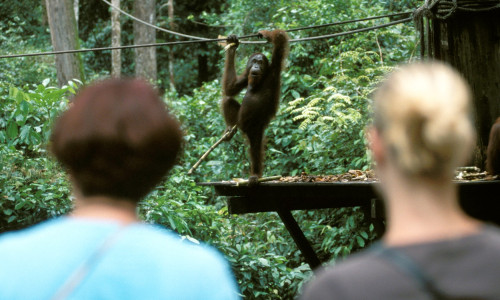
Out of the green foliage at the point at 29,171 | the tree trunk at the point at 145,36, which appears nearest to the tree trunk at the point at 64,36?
the green foliage at the point at 29,171

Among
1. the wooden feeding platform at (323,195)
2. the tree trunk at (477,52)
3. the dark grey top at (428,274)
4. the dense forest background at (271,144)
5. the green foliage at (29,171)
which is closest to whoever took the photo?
the dark grey top at (428,274)

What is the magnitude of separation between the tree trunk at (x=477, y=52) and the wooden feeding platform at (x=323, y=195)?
0.52m

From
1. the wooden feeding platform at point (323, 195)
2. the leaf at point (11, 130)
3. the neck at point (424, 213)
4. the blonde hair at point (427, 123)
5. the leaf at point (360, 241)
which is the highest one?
the blonde hair at point (427, 123)

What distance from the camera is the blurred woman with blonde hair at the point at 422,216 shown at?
1013mm

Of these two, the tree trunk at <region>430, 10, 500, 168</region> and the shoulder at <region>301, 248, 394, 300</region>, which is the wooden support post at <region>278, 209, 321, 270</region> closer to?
the tree trunk at <region>430, 10, 500, 168</region>

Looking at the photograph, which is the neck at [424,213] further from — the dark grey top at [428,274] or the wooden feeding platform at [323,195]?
the wooden feeding platform at [323,195]

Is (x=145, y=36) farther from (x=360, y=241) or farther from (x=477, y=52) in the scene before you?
(x=477, y=52)

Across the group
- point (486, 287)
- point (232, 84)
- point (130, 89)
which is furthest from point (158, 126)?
point (232, 84)

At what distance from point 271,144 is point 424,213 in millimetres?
7872

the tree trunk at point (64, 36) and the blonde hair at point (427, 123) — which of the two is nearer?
the blonde hair at point (427, 123)

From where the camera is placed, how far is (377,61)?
27.3 feet

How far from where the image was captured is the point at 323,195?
14.8ft

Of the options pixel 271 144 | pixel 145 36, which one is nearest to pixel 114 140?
pixel 271 144

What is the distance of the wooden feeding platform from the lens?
4121 mm
